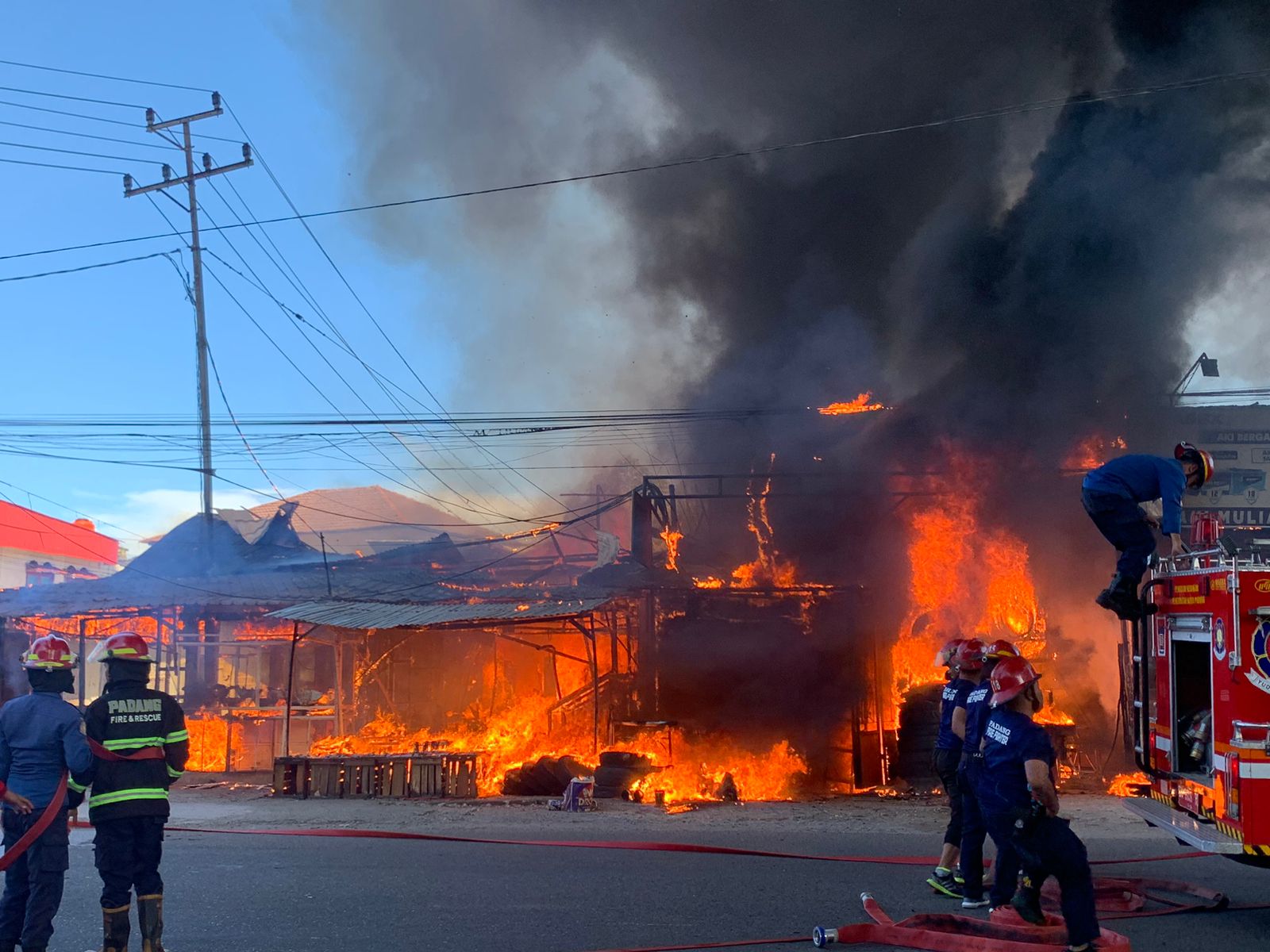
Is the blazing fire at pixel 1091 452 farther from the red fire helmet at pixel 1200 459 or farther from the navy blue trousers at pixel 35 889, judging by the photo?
the navy blue trousers at pixel 35 889

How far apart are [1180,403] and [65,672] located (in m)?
18.8

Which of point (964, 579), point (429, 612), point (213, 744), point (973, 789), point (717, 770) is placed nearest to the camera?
point (973, 789)

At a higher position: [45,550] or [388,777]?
[45,550]

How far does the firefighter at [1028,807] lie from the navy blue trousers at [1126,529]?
1.67m

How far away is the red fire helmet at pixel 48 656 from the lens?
5.25 m

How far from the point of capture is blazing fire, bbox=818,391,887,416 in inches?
744

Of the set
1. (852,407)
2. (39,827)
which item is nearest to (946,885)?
(39,827)

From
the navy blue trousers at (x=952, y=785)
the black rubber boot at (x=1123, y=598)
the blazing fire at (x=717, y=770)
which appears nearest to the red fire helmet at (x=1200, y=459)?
the black rubber boot at (x=1123, y=598)

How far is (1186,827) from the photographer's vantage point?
582 cm

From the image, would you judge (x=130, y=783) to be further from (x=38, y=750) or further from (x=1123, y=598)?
(x=1123, y=598)

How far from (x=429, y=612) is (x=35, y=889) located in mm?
10448

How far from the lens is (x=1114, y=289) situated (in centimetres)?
1722

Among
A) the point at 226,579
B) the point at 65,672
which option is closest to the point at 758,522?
the point at 226,579

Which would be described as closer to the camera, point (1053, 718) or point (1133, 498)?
point (1133, 498)
